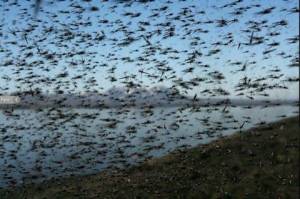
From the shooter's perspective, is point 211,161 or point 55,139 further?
point 55,139

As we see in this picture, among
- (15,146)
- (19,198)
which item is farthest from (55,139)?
(19,198)

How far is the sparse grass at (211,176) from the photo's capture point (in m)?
30.2

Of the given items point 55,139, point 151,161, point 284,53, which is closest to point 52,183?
point 151,161

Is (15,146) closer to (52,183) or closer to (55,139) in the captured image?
(55,139)

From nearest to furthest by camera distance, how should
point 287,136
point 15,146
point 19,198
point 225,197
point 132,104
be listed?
1. point 225,197
2. point 19,198
3. point 287,136
4. point 132,104
5. point 15,146

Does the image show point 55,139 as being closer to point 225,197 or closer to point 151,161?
point 151,161

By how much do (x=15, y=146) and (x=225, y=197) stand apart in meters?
33.2

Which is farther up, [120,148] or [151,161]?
[151,161]

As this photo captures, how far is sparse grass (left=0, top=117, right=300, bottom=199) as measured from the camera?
30172mm

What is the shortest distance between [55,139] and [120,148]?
27.6 feet

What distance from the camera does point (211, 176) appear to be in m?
33.9

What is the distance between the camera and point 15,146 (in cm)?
5619

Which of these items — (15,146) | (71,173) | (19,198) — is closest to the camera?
(19,198)

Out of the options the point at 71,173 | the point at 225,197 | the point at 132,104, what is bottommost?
the point at 71,173
